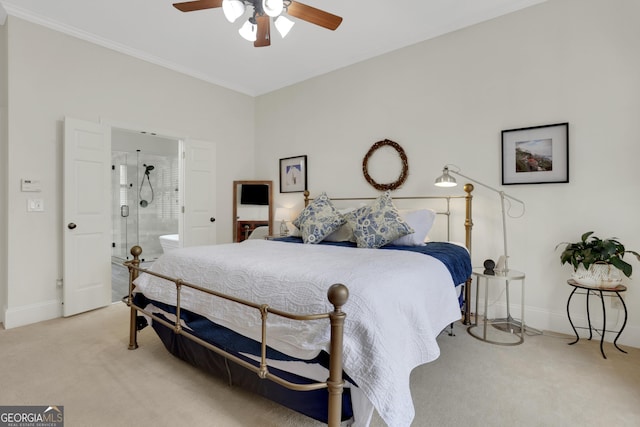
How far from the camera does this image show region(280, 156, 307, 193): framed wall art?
4590mm

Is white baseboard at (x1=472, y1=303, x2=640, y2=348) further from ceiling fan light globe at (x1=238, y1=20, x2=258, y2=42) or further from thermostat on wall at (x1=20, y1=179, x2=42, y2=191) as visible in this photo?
thermostat on wall at (x1=20, y1=179, x2=42, y2=191)

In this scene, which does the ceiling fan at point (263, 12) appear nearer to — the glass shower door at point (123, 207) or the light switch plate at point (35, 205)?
the light switch plate at point (35, 205)

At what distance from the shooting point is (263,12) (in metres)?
2.25

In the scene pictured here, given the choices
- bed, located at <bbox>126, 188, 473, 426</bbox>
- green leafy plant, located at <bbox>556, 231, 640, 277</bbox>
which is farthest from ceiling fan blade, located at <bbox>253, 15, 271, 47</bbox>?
green leafy plant, located at <bbox>556, 231, 640, 277</bbox>

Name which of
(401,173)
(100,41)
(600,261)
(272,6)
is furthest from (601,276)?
(100,41)

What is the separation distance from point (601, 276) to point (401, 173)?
6.42ft

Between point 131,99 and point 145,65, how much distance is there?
0.48m

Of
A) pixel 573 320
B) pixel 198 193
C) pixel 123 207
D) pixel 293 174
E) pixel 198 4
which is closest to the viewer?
pixel 198 4

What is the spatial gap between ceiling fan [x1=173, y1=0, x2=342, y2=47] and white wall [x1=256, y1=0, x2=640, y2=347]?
1623mm

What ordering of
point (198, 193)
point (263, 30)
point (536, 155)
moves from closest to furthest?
point (263, 30), point (536, 155), point (198, 193)

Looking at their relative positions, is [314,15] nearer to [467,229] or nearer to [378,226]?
[378,226]

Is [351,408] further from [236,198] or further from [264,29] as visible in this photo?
[236,198]

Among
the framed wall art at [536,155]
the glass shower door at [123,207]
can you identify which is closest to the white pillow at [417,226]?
the framed wall art at [536,155]

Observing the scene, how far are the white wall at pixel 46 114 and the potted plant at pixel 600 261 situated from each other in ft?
14.9
